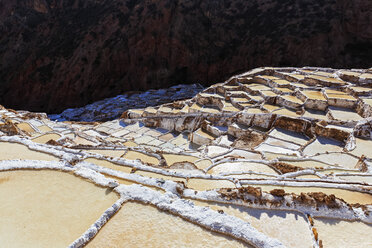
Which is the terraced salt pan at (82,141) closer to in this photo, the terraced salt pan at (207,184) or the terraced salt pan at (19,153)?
the terraced salt pan at (19,153)

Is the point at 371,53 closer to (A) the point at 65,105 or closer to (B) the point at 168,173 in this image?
(B) the point at 168,173

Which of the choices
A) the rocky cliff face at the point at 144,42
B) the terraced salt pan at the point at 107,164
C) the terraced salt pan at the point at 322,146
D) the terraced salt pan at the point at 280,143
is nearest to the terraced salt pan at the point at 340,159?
the terraced salt pan at the point at 322,146

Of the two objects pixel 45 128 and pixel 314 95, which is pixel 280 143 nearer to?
pixel 314 95

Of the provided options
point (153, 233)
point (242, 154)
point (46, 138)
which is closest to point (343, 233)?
point (153, 233)

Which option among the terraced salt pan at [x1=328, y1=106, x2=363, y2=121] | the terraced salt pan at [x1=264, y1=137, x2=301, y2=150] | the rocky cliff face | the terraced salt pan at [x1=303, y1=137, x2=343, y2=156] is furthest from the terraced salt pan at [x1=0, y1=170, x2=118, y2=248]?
the rocky cliff face

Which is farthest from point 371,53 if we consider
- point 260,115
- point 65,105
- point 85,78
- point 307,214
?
point 65,105
